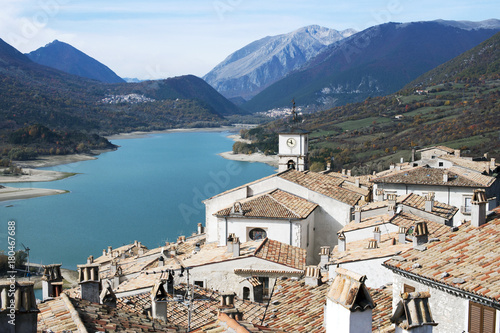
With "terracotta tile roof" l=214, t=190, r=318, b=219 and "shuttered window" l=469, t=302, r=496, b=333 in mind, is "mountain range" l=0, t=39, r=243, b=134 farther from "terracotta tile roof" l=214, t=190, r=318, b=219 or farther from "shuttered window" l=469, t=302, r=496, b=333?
"shuttered window" l=469, t=302, r=496, b=333

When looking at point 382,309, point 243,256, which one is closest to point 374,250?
point 382,309

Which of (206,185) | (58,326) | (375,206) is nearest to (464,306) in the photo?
(58,326)

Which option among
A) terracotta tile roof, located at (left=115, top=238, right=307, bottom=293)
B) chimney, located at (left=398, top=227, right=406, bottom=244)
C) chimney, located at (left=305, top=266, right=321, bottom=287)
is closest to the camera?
chimney, located at (left=305, top=266, right=321, bottom=287)

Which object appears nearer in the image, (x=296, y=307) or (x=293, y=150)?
(x=296, y=307)

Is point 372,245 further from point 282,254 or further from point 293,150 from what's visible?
point 293,150

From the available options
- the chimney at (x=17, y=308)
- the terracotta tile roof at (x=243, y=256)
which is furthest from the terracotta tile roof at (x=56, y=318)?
the terracotta tile roof at (x=243, y=256)

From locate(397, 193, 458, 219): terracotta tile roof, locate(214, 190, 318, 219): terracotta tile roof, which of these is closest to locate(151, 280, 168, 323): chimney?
locate(214, 190, 318, 219): terracotta tile roof

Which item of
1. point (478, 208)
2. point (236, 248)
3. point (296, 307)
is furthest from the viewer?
point (236, 248)
